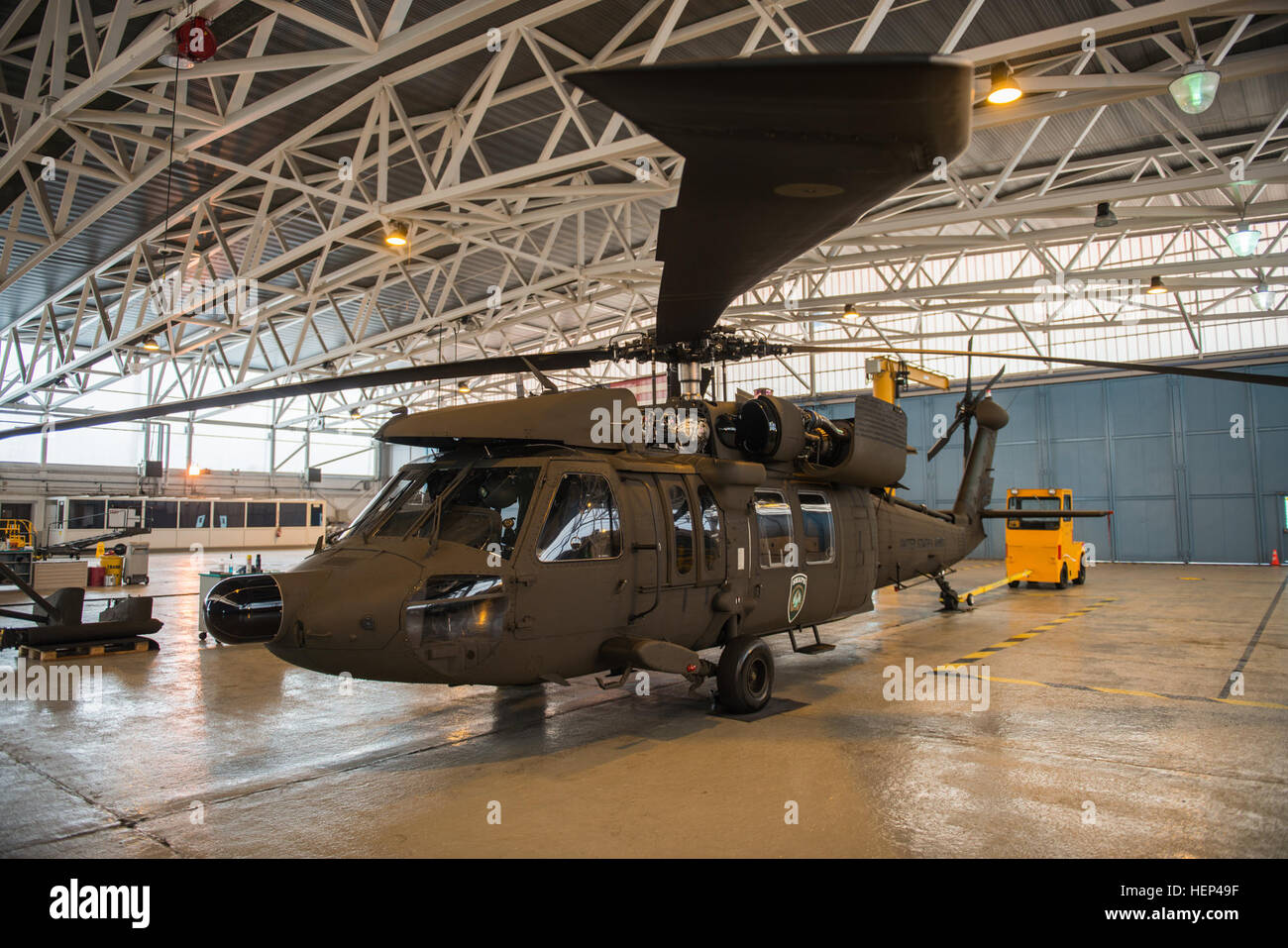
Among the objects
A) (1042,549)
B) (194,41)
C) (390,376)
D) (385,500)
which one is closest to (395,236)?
(194,41)

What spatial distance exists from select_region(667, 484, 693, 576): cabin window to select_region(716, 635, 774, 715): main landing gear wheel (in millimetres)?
886

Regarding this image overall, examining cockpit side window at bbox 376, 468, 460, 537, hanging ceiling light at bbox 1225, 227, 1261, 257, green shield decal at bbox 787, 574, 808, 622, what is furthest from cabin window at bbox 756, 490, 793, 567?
hanging ceiling light at bbox 1225, 227, 1261, 257

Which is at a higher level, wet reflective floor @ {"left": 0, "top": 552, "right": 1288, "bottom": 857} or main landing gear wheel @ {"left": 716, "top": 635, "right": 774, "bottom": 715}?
main landing gear wheel @ {"left": 716, "top": 635, "right": 774, "bottom": 715}

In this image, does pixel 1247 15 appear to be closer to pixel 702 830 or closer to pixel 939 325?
pixel 702 830

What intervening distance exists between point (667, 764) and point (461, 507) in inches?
95.3

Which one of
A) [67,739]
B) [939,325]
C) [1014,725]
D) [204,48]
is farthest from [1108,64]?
[939,325]

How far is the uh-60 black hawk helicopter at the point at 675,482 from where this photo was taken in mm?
2379

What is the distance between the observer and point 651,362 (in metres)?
7.88

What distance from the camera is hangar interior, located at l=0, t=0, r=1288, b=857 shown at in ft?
15.9

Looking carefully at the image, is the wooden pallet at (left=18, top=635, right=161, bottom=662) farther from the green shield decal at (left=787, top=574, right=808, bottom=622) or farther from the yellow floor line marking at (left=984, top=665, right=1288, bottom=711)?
the yellow floor line marking at (left=984, top=665, right=1288, bottom=711)

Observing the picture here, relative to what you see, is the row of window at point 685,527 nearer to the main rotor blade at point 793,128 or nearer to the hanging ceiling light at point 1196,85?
the main rotor blade at point 793,128

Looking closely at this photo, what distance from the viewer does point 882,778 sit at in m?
5.20

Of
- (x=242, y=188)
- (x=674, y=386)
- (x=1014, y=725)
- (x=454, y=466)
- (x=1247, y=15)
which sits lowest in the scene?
(x=1014, y=725)
